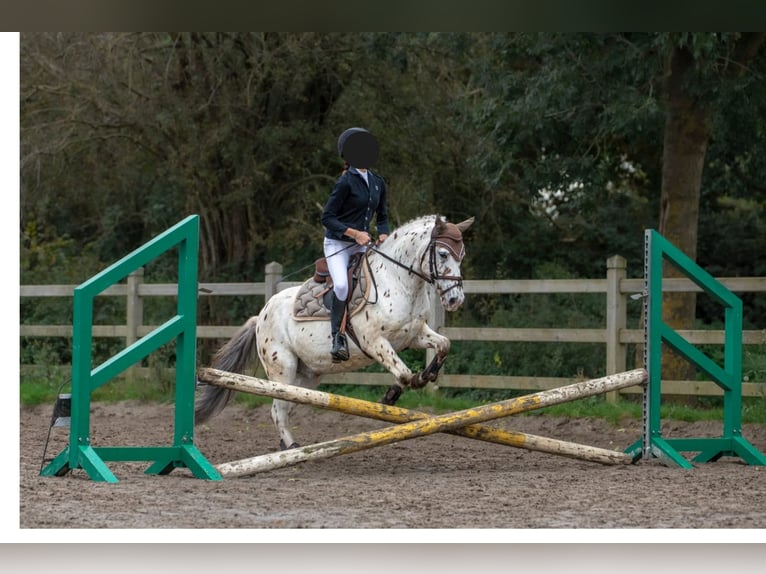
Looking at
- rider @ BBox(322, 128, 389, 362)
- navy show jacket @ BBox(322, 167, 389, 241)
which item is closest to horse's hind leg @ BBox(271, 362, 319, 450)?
rider @ BBox(322, 128, 389, 362)

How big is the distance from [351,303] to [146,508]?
→ 244 centimetres

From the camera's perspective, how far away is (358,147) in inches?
273

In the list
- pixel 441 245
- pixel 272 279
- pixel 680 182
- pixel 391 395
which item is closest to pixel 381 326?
pixel 391 395

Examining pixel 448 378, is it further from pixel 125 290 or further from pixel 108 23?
pixel 108 23

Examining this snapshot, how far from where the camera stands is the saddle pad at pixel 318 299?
7.02 meters

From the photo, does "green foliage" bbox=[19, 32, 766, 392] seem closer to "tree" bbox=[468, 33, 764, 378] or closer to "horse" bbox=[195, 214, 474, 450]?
"tree" bbox=[468, 33, 764, 378]

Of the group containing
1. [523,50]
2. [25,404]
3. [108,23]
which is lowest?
[25,404]

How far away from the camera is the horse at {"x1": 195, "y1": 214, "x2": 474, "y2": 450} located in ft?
21.7

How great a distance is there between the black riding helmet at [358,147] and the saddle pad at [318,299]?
2.10 ft

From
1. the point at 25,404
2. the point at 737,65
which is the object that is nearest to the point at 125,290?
the point at 25,404

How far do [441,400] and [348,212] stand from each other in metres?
3.62

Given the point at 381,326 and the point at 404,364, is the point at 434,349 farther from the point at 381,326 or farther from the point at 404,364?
the point at 381,326

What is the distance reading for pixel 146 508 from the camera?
494 cm

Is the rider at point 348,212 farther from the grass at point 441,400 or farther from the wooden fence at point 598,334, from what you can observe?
the wooden fence at point 598,334
